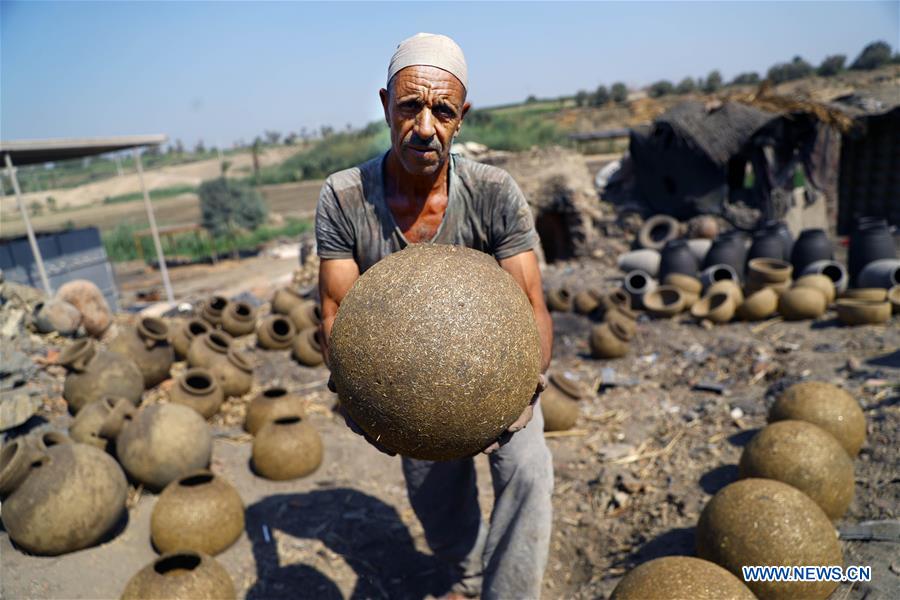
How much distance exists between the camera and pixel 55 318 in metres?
9.39

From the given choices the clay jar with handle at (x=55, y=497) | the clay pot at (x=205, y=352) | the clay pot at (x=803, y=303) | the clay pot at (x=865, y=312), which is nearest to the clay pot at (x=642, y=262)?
the clay pot at (x=803, y=303)

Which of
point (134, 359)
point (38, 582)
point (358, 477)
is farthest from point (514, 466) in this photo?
point (134, 359)

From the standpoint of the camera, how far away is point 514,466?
300cm

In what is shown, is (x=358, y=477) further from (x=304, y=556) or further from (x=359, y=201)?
(x=359, y=201)

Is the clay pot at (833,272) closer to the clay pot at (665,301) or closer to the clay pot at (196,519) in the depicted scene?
the clay pot at (665,301)

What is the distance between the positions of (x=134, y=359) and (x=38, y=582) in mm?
4125

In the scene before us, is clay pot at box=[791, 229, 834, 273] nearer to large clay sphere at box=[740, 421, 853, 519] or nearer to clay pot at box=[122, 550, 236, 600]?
large clay sphere at box=[740, 421, 853, 519]

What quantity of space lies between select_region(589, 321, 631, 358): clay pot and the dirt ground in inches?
6.8

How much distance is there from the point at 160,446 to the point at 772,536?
474 cm

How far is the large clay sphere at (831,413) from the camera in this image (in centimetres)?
449

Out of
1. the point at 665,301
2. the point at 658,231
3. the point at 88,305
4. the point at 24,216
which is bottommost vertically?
the point at 665,301

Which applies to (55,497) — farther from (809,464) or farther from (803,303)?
(803,303)

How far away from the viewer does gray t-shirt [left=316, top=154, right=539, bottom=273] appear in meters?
2.80

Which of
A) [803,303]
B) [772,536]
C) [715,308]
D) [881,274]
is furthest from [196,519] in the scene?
[881,274]
